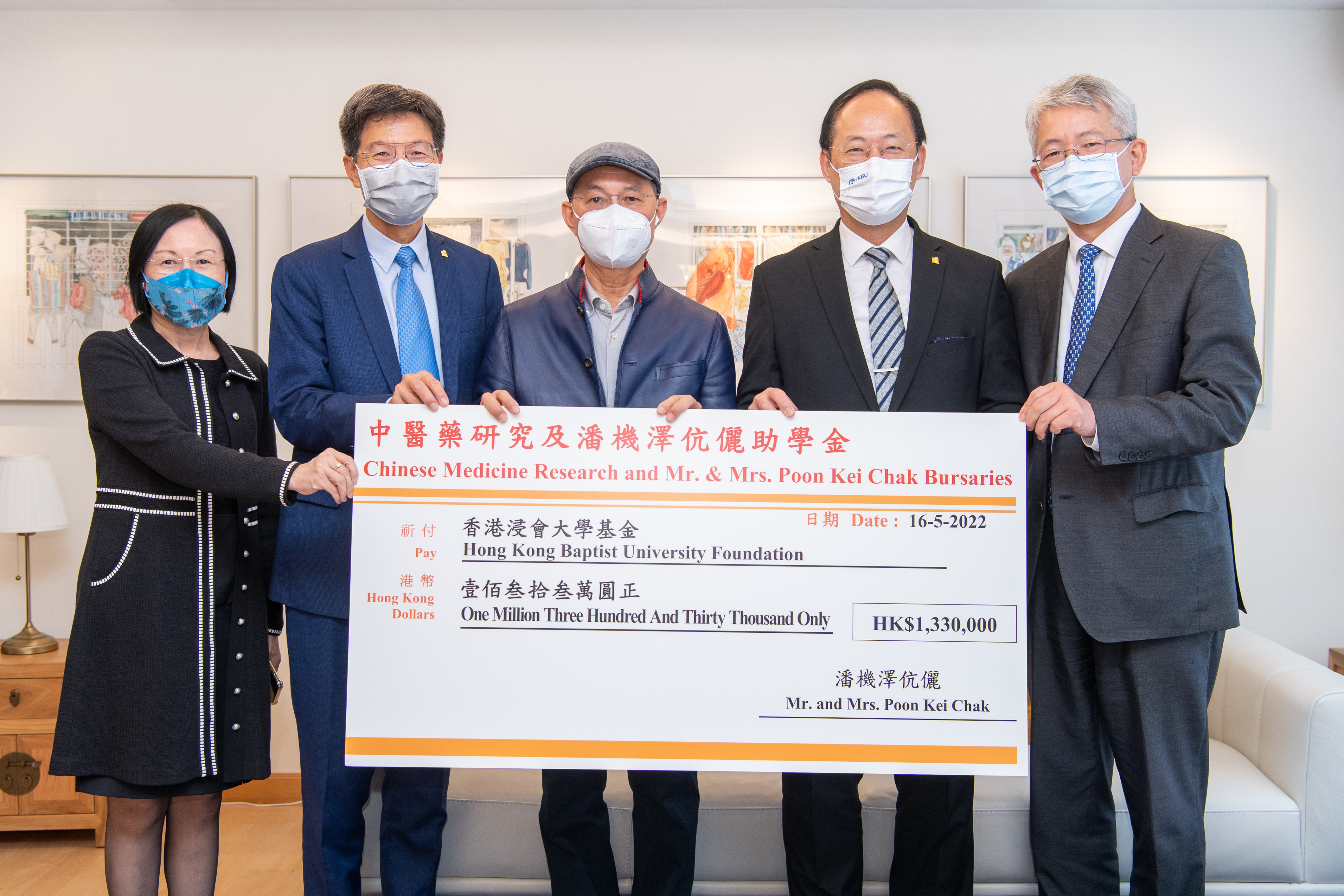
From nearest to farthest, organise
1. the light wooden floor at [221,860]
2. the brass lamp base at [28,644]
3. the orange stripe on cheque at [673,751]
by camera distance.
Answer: the orange stripe on cheque at [673,751]
the light wooden floor at [221,860]
the brass lamp base at [28,644]

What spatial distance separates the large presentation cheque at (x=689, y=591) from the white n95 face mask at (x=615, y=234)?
1.40 ft

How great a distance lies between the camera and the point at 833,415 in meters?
1.61

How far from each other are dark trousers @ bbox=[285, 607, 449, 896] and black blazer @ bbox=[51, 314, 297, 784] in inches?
5.1

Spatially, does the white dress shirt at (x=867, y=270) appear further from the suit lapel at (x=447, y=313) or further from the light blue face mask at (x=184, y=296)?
the light blue face mask at (x=184, y=296)

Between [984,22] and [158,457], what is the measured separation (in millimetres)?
3175

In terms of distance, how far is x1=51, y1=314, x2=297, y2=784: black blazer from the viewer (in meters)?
1.67

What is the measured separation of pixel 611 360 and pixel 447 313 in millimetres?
387

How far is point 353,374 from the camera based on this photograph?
1798 mm

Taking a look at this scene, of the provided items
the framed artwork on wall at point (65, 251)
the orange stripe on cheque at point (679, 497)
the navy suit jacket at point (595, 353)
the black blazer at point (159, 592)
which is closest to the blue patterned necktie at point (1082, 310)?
the orange stripe on cheque at point (679, 497)

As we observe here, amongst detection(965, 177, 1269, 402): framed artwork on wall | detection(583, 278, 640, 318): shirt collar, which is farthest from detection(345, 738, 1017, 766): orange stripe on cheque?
detection(965, 177, 1269, 402): framed artwork on wall

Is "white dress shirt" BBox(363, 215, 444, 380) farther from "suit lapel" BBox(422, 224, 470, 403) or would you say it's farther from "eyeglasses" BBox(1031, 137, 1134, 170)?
"eyeglasses" BBox(1031, 137, 1134, 170)

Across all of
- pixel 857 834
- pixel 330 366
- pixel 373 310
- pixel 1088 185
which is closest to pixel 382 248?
pixel 373 310

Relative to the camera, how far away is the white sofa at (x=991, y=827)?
87.7 inches

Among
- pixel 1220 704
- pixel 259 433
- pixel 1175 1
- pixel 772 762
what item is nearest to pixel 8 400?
pixel 259 433
